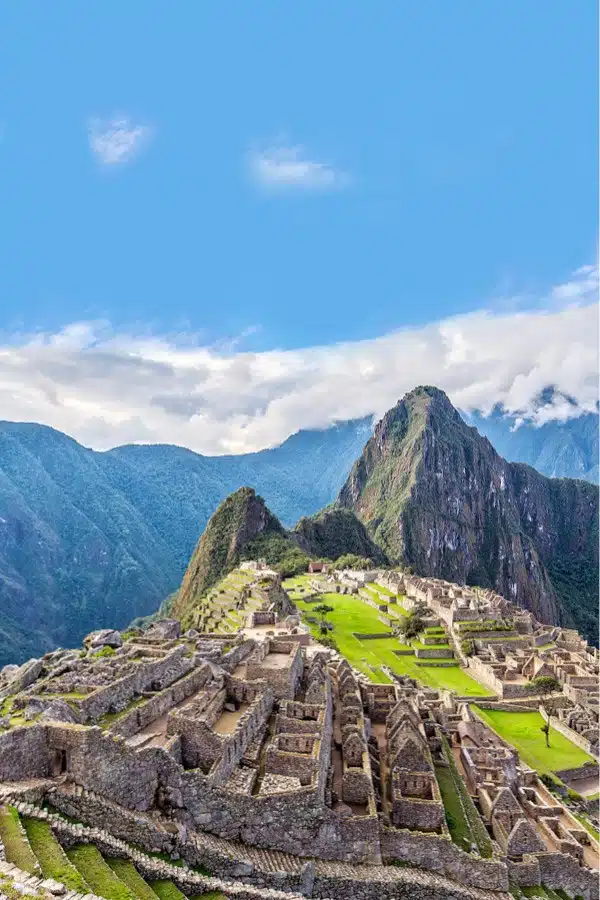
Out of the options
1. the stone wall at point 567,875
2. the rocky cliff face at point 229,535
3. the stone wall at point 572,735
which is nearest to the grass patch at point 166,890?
the stone wall at point 567,875

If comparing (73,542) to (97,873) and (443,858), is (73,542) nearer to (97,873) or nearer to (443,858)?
(443,858)

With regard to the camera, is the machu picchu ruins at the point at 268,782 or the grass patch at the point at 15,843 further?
the machu picchu ruins at the point at 268,782

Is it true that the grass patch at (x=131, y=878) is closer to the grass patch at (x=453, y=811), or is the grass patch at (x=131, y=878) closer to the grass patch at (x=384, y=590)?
the grass patch at (x=453, y=811)

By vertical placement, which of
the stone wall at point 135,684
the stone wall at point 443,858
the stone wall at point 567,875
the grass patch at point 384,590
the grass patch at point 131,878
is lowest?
the stone wall at point 567,875

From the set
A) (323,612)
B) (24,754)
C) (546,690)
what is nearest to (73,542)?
(323,612)

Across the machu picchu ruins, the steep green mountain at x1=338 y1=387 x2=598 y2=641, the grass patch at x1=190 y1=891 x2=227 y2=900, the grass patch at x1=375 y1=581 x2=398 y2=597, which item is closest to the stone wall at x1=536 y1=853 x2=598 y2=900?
the machu picchu ruins
